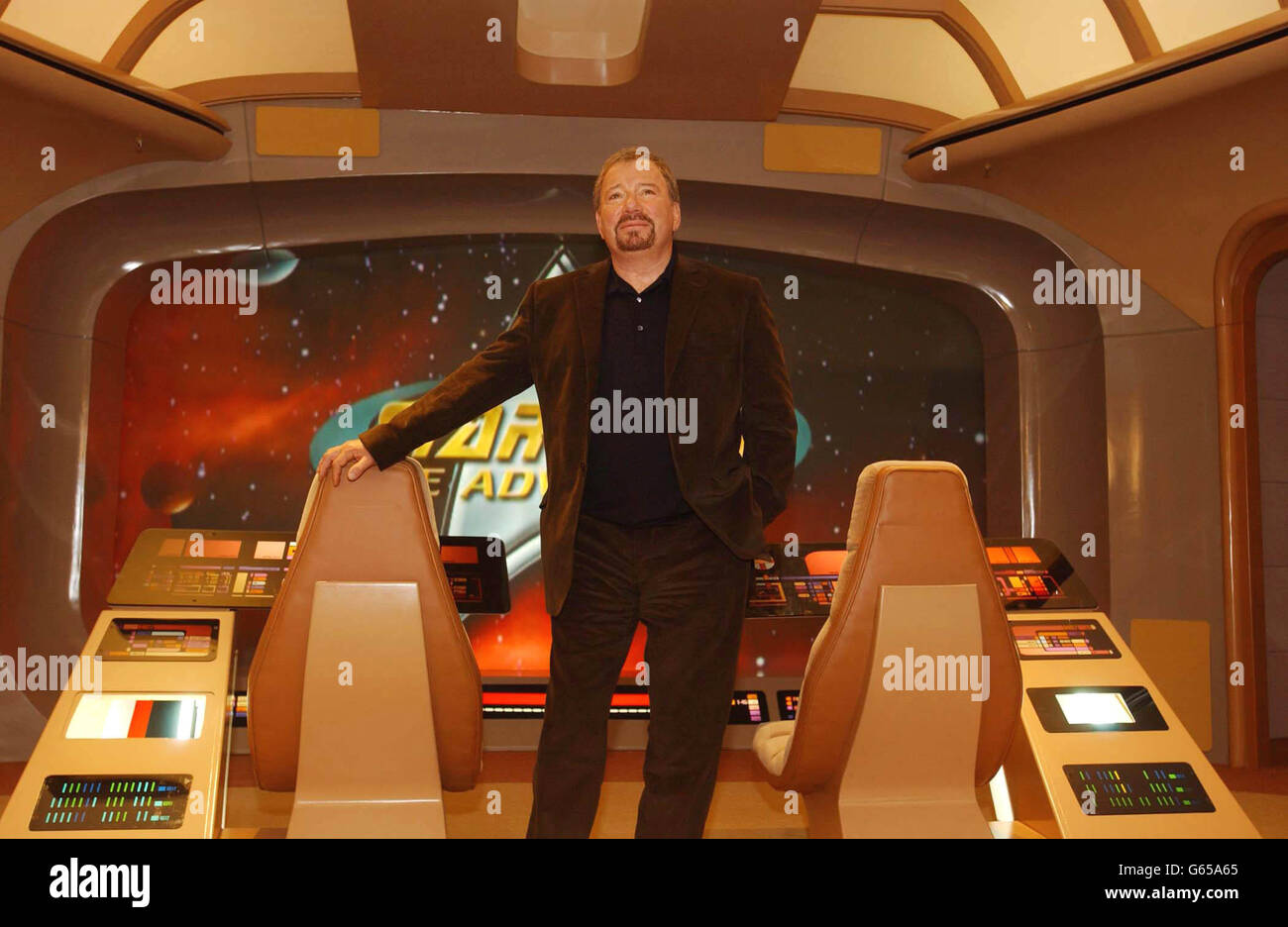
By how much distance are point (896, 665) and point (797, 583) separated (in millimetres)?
899

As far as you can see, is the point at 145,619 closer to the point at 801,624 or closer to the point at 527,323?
the point at 527,323

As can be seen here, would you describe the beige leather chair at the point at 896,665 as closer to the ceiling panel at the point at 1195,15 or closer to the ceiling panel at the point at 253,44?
the ceiling panel at the point at 1195,15

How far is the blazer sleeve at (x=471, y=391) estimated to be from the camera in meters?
1.93

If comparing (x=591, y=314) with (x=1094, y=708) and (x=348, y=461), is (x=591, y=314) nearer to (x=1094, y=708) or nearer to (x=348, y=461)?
(x=348, y=461)

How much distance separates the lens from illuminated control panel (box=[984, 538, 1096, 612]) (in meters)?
2.52

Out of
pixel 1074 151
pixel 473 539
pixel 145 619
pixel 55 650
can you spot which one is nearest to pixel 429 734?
pixel 145 619

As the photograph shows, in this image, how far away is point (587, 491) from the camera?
1.96m

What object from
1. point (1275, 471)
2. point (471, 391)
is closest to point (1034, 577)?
point (471, 391)

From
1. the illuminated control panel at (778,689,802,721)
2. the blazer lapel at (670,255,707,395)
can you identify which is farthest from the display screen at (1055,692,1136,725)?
the illuminated control panel at (778,689,802,721)

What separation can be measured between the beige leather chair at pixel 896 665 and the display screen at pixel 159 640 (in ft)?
4.22

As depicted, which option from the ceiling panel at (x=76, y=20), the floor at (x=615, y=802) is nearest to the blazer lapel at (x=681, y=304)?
the floor at (x=615, y=802)

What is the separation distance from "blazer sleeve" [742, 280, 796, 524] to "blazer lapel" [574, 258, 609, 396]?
292 mm

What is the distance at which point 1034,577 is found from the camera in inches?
102

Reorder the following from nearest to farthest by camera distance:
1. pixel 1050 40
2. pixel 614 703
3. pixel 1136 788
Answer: pixel 1136 788 → pixel 1050 40 → pixel 614 703
